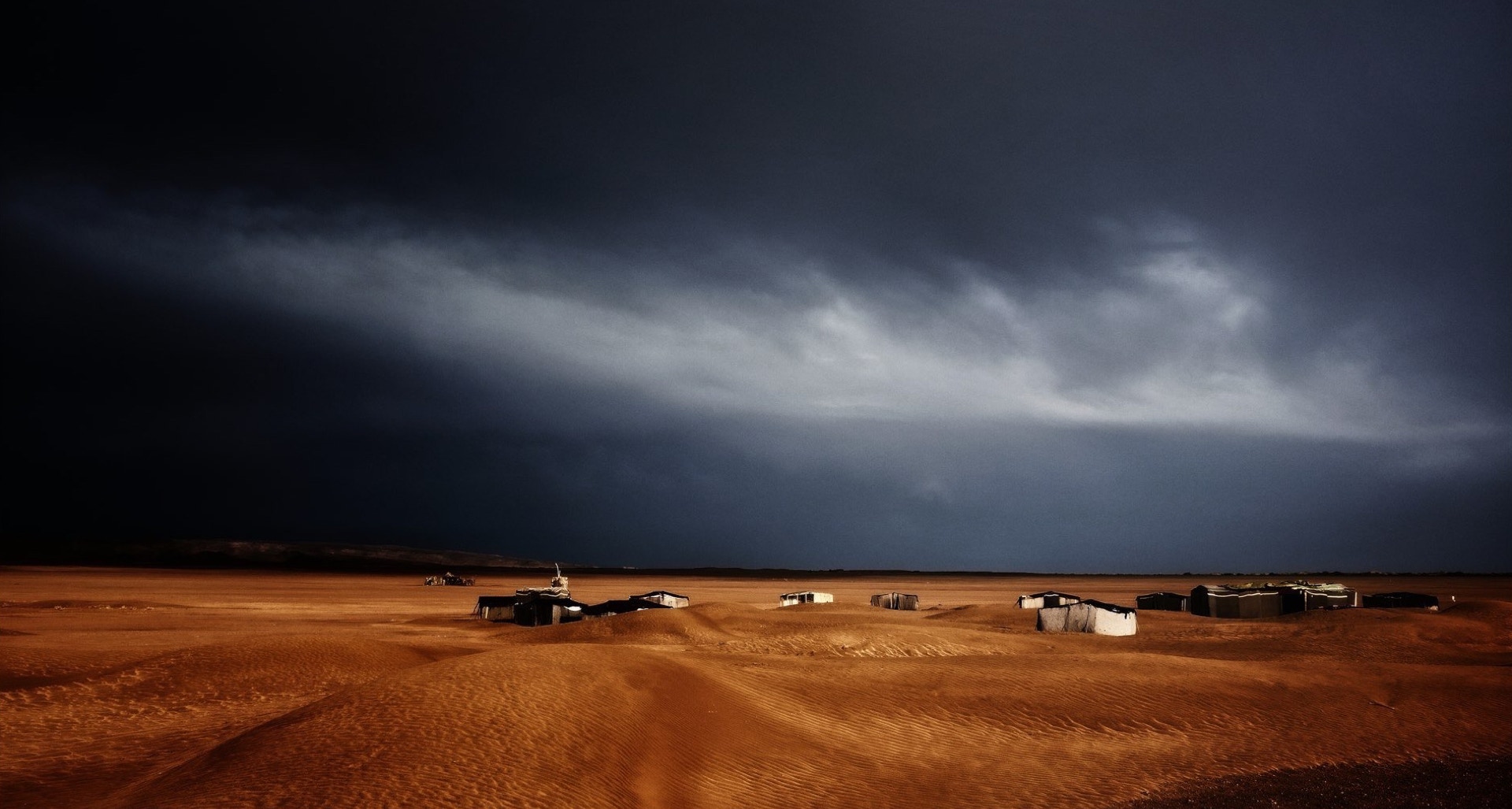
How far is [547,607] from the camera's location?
43.7 metres

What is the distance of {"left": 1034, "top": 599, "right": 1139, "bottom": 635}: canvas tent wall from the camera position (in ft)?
125

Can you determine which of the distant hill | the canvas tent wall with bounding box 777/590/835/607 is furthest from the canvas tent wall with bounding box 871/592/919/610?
the distant hill

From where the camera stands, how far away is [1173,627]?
42.0 m

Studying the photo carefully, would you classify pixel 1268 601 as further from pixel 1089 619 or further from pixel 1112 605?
pixel 1089 619

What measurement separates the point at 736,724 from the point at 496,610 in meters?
35.3

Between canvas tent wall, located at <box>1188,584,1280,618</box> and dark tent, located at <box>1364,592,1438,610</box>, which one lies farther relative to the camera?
dark tent, located at <box>1364,592,1438,610</box>

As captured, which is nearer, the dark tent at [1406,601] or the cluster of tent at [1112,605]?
the cluster of tent at [1112,605]

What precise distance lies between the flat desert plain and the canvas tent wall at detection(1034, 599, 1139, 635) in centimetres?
598

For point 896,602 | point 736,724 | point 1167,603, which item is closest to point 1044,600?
point 1167,603

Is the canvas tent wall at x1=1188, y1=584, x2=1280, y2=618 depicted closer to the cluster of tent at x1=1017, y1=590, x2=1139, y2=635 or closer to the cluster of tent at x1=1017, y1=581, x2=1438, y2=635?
the cluster of tent at x1=1017, y1=581, x2=1438, y2=635

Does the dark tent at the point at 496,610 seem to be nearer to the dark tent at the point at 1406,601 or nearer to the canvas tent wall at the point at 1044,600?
the canvas tent wall at the point at 1044,600

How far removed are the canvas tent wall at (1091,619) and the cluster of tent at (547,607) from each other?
1731 cm

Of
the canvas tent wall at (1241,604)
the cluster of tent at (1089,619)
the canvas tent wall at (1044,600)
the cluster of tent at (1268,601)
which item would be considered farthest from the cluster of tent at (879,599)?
Result: the cluster of tent at (1089,619)

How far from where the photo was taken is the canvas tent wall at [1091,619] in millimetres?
38219
